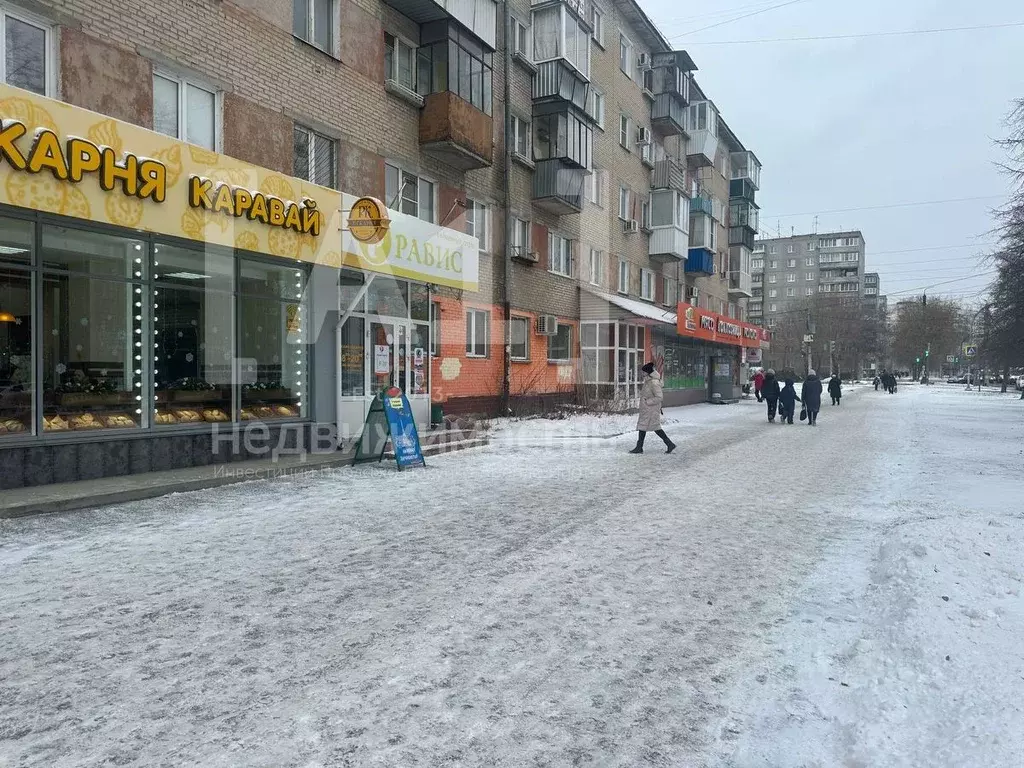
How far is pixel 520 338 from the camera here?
19.8 metres

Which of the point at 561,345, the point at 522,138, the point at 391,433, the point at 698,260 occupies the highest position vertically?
the point at 522,138

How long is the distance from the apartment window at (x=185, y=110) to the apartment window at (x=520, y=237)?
981cm

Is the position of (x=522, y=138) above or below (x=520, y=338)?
above

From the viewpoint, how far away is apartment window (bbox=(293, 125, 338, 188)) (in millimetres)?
12078

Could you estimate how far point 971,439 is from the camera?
50.6 feet

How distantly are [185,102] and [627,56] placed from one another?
68.6 ft

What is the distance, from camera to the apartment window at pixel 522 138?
64.0ft

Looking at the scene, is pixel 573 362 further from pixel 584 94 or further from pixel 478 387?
pixel 584 94

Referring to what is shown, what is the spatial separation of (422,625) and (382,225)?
8089 mm

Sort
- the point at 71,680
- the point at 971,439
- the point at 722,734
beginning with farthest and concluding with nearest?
the point at 971,439 < the point at 71,680 < the point at 722,734

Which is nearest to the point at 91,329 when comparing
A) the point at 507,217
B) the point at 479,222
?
the point at 479,222

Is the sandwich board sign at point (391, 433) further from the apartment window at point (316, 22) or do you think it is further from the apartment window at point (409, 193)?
the apartment window at point (316, 22)

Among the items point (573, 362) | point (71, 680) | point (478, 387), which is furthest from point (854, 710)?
point (573, 362)

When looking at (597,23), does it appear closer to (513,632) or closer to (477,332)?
(477,332)
